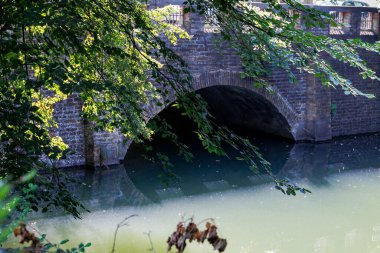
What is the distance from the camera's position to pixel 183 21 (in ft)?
34.3

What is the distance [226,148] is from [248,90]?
4.01 ft

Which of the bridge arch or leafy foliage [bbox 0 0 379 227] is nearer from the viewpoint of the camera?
leafy foliage [bbox 0 0 379 227]

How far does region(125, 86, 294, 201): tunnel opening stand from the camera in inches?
375

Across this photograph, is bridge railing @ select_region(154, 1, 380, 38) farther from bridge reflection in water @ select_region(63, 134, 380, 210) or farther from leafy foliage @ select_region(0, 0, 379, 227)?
leafy foliage @ select_region(0, 0, 379, 227)

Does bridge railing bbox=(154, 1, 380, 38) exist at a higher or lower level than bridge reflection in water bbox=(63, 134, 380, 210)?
higher

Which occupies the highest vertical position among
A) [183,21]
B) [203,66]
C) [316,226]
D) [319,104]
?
[183,21]

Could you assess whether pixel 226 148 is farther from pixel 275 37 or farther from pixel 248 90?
pixel 275 37

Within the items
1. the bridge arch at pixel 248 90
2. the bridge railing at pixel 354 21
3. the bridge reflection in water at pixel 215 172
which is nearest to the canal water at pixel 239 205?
the bridge reflection in water at pixel 215 172

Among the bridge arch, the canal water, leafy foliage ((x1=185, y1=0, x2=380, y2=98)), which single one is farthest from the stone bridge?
leafy foliage ((x1=185, y1=0, x2=380, y2=98))

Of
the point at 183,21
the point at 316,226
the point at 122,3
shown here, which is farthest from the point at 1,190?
the point at 183,21

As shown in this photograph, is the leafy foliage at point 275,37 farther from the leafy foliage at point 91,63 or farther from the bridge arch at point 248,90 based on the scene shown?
the bridge arch at point 248,90

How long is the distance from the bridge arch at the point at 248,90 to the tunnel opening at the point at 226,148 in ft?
0.16

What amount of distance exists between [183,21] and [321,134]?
13.0 feet

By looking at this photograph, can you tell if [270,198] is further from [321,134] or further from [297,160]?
[321,134]
